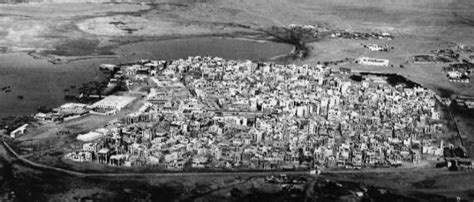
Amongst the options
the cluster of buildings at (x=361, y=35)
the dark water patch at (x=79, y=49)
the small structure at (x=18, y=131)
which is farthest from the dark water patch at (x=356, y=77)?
the small structure at (x=18, y=131)

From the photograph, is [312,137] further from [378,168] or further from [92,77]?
[92,77]

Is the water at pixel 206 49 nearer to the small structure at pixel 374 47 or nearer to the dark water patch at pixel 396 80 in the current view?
the small structure at pixel 374 47

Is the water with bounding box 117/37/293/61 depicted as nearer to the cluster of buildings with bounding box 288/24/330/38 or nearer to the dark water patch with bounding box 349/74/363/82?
the cluster of buildings with bounding box 288/24/330/38

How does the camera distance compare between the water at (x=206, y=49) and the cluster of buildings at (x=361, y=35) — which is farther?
the cluster of buildings at (x=361, y=35)

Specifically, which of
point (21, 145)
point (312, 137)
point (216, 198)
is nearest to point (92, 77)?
point (21, 145)

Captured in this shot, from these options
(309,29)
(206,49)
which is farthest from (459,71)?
(206,49)
